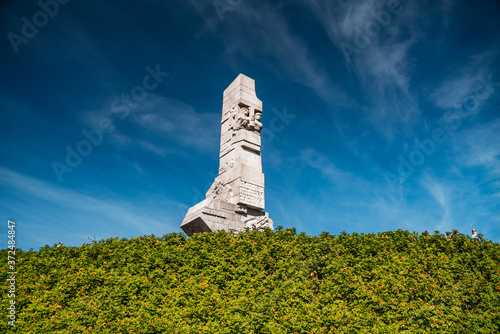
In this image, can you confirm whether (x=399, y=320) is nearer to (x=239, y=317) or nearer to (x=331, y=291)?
(x=331, y=291)

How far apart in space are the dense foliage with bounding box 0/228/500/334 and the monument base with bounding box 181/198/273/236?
129 inches

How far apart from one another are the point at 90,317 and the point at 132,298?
694 millimetres

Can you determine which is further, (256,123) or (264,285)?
(256,123)

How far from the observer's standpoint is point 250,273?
6086 mm

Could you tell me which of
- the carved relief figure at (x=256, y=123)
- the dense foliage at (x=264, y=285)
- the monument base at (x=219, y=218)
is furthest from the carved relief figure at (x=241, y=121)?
the dense foliage at (x=264, y=285)

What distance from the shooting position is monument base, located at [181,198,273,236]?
10211 millimetres

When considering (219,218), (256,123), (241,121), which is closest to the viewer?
(219,218)

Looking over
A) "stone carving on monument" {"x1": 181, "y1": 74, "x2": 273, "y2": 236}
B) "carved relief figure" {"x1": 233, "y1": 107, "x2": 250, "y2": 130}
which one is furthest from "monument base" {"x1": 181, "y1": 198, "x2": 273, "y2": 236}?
"carved relief figure" {"x1": 233, "y1": 107, "x2": 250, "y2": 130}

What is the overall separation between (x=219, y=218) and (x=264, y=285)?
492 cm

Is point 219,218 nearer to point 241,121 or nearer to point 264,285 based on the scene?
point 241,121

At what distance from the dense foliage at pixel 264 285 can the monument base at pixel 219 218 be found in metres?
3.27

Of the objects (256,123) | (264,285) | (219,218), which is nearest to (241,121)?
(256,123)

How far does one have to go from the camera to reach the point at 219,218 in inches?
419

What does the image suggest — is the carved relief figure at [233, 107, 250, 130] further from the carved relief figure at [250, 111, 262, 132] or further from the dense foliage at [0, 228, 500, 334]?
the dense foliage at [0, 228, 500, 334]
